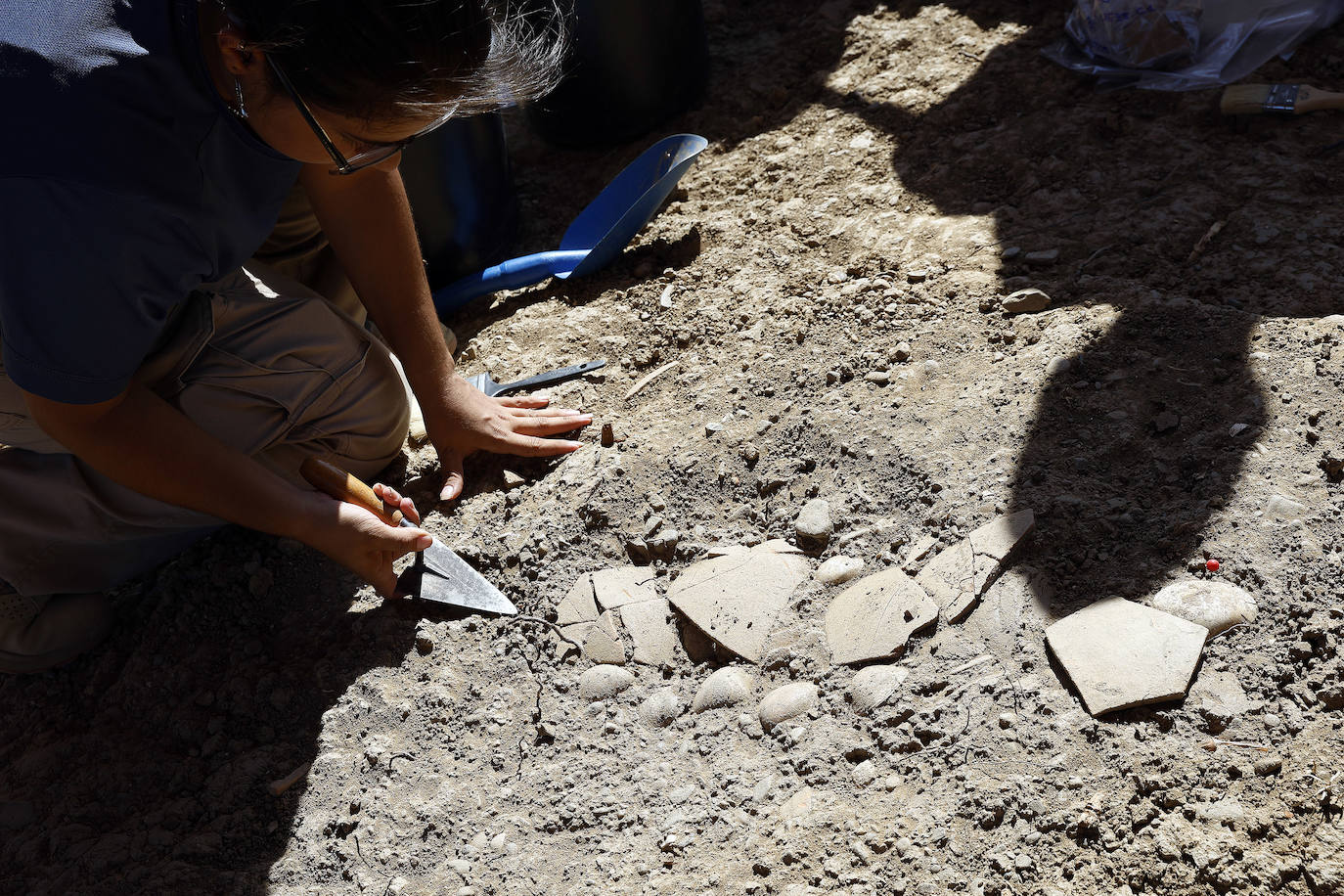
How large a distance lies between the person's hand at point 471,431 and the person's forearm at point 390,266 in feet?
0.16

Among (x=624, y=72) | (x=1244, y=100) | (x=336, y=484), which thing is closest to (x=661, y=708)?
(x=336, y=484)

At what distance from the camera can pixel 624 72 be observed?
3271 millimetres

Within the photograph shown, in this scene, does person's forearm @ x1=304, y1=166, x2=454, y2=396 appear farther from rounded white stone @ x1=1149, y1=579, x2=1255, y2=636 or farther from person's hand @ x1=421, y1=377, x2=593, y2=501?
rounded white stone @ x1=1149, y1=579, x2=1255, y2=636

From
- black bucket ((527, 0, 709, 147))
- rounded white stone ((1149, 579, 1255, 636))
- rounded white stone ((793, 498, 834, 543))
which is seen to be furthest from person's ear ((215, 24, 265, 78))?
black bucket ((527, 0, 709, 147))

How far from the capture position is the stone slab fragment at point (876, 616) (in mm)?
1595

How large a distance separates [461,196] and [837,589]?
181 centimetres

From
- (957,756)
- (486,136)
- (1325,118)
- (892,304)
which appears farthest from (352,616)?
(1325,118)

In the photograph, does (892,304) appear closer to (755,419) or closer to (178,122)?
Answer: (755,419)

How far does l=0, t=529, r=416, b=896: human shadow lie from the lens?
1.64 m

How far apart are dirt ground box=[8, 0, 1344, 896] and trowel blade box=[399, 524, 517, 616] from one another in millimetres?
47

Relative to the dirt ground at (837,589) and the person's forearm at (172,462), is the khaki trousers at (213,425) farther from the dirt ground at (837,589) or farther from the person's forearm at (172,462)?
the person's forearm at (172,462)

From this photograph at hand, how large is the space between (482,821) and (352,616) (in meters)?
0.56

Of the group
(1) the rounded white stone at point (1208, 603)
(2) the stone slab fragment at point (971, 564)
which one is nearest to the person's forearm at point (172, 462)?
(2) the stone slab fragment at point (971, 564)

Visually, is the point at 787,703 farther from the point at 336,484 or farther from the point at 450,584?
the point at 336,484
